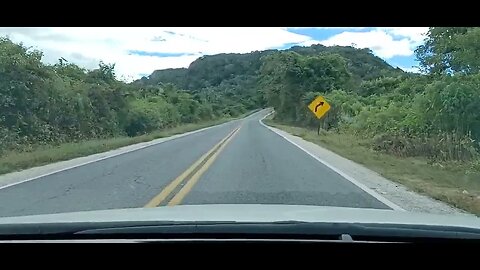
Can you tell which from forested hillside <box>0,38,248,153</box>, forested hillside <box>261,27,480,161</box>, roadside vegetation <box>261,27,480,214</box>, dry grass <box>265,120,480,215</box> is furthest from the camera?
forested hillside <box>0,38,248,153</box>

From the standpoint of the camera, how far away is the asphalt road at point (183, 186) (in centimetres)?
1025

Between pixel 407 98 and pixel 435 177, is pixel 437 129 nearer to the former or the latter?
pixel 435 177

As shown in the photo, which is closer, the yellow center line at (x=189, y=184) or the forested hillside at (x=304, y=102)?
the yellow center line at (x=189, y=184)

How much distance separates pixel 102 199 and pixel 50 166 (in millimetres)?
7187

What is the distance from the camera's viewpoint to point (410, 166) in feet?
57.8

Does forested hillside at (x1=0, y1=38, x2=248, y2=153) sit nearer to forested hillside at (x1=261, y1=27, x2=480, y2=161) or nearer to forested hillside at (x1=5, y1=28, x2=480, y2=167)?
forested hillside at (x1=5, y1=28, x2=480, y2=167)

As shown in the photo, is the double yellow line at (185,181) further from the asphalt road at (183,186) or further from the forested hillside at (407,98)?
the forested hillside at (407,98)

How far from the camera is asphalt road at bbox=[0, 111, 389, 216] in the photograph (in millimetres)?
10250

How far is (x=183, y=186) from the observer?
40.8ft

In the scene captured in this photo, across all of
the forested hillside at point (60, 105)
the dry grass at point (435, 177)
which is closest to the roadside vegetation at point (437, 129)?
the dry grass at point (435, 177)

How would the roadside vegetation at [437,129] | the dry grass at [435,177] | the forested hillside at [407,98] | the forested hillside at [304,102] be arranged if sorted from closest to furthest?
the dry grass at [435,177], the roadside vegetation at [437,129], the forested hillside at [407,98], the forested hillside at [304,102]

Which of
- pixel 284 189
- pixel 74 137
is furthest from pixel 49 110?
pixel 284 189

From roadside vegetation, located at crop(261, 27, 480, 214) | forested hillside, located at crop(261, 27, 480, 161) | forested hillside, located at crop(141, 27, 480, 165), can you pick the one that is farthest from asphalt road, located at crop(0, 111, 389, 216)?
forested hillside, located at crop(141, 27, 480, 165)

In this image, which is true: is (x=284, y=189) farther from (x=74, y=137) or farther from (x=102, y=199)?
(x=74, y=137)
